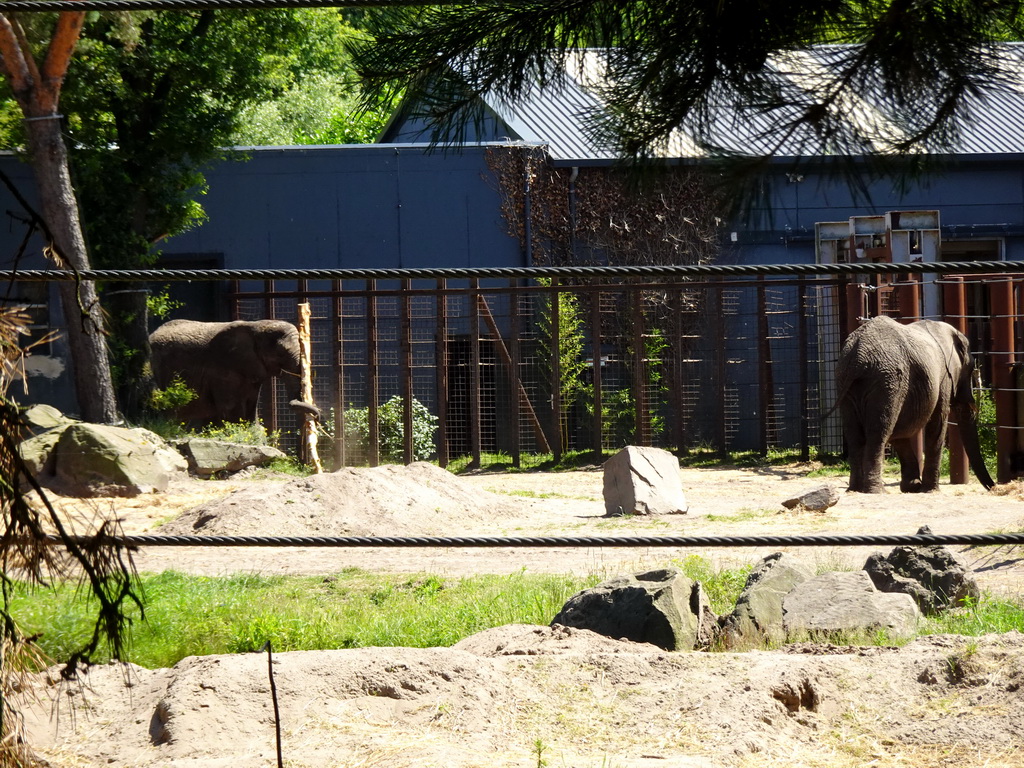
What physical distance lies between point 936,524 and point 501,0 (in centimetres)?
630

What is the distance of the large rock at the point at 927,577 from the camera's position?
505cm

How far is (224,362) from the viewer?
564 inches

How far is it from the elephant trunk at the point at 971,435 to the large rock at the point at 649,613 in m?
6.97

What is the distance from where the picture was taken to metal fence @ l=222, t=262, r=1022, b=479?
13.8 m

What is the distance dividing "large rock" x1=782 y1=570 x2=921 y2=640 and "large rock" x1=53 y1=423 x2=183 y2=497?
7.20 metres

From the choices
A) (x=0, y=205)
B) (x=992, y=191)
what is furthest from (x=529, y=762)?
(x=992, y=191)

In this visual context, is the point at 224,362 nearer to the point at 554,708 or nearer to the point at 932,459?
the point at 932,459

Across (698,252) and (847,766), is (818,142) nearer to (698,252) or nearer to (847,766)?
(847,766)

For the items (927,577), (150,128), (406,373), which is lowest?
(927,577)

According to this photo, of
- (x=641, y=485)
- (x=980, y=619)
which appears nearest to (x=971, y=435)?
(x=641, y=485)

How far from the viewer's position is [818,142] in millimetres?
2432

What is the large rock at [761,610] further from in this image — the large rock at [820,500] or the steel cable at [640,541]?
the large rock at [820,500]

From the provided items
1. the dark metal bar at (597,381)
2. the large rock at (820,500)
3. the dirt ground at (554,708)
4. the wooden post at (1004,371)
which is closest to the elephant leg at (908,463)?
the wooden post at (1004,371)

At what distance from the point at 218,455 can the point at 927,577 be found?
8.42m
